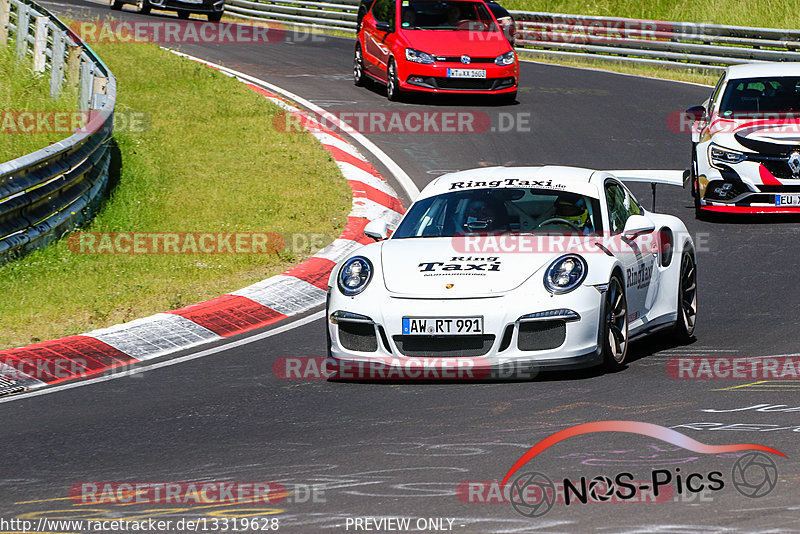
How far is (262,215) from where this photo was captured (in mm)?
14086

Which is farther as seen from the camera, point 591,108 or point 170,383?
point 591,108

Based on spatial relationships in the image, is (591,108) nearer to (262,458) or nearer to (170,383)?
(170,383)

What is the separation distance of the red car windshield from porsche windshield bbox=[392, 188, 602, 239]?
1255cm

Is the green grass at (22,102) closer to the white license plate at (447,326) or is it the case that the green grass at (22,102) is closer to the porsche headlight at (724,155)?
the porsche headlight at (724,155)

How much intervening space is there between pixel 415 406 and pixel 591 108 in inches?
565

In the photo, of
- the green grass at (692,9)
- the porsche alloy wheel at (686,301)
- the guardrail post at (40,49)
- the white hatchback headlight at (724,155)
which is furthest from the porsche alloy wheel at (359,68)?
the porsche alloy wheel at (686,301)

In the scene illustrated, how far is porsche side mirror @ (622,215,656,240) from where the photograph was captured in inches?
334

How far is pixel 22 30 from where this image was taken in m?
18.7

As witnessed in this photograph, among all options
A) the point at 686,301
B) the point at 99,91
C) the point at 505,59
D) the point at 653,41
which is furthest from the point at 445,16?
the point at 686,301

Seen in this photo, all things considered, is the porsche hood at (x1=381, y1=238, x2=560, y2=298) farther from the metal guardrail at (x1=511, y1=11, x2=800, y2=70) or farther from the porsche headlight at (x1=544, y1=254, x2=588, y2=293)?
the metal guardrail at (x1=511, y1=11, x2=800, y2=70)

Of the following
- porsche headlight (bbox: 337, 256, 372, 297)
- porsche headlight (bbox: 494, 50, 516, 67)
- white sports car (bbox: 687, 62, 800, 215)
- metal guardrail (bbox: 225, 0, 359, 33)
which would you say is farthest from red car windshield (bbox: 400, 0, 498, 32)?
porsche headlight (bbox: 337, 256, 372, 297)

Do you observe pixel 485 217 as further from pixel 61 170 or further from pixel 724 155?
pixel 724 155

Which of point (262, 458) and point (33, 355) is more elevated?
point (262, 458)

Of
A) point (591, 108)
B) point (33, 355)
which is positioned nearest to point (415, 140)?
point (591, 108)
